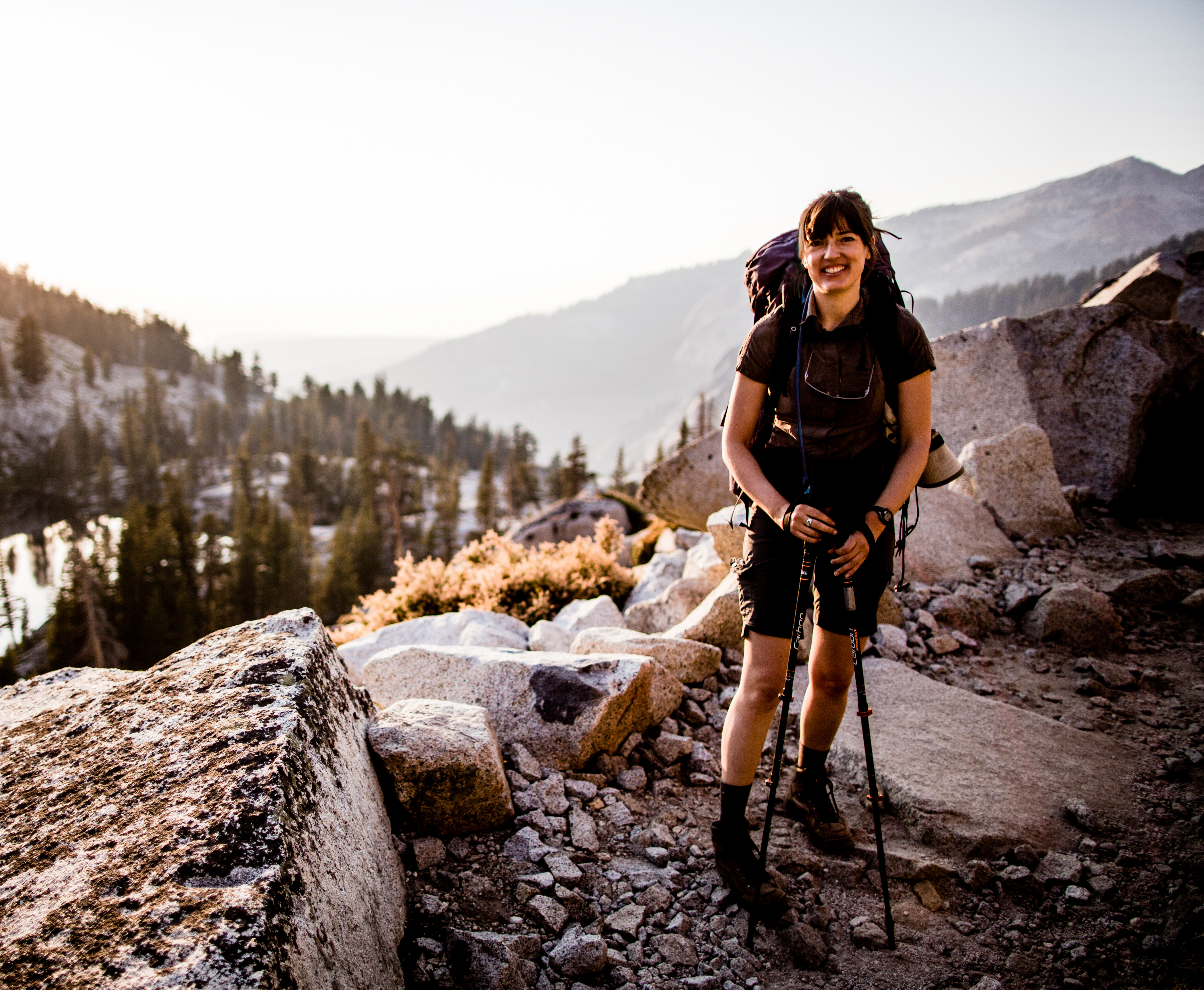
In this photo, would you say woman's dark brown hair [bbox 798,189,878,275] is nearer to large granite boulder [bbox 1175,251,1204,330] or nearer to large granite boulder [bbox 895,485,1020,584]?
large granite boulder [bbox 895,485,1020,584]

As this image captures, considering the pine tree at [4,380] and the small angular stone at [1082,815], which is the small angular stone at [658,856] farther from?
the pine tree at [4,380]

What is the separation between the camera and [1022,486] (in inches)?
297

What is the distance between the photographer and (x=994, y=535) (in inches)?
285

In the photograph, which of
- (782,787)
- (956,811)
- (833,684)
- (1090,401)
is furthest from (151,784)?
(1090,401)

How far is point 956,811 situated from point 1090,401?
7087 millimetres

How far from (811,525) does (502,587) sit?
21.2ft

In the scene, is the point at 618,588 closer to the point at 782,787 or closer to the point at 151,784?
the point at 782,787

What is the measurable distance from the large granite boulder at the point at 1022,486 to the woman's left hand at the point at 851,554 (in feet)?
17.7

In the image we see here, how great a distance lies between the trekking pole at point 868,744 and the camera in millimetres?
3016

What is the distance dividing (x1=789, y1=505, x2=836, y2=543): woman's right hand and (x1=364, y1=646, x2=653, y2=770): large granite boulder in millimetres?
1899

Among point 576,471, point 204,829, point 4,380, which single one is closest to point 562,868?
point 204,829

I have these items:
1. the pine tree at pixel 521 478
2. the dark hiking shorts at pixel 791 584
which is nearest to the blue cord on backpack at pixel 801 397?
the dark hiking shorts at pixel 791 584

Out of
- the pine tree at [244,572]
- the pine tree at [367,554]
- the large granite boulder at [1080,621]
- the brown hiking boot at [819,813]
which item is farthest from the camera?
the pine tree at [367,554]

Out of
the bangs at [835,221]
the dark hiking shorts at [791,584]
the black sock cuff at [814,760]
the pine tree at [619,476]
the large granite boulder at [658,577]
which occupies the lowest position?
the pine tree at [619,476]
